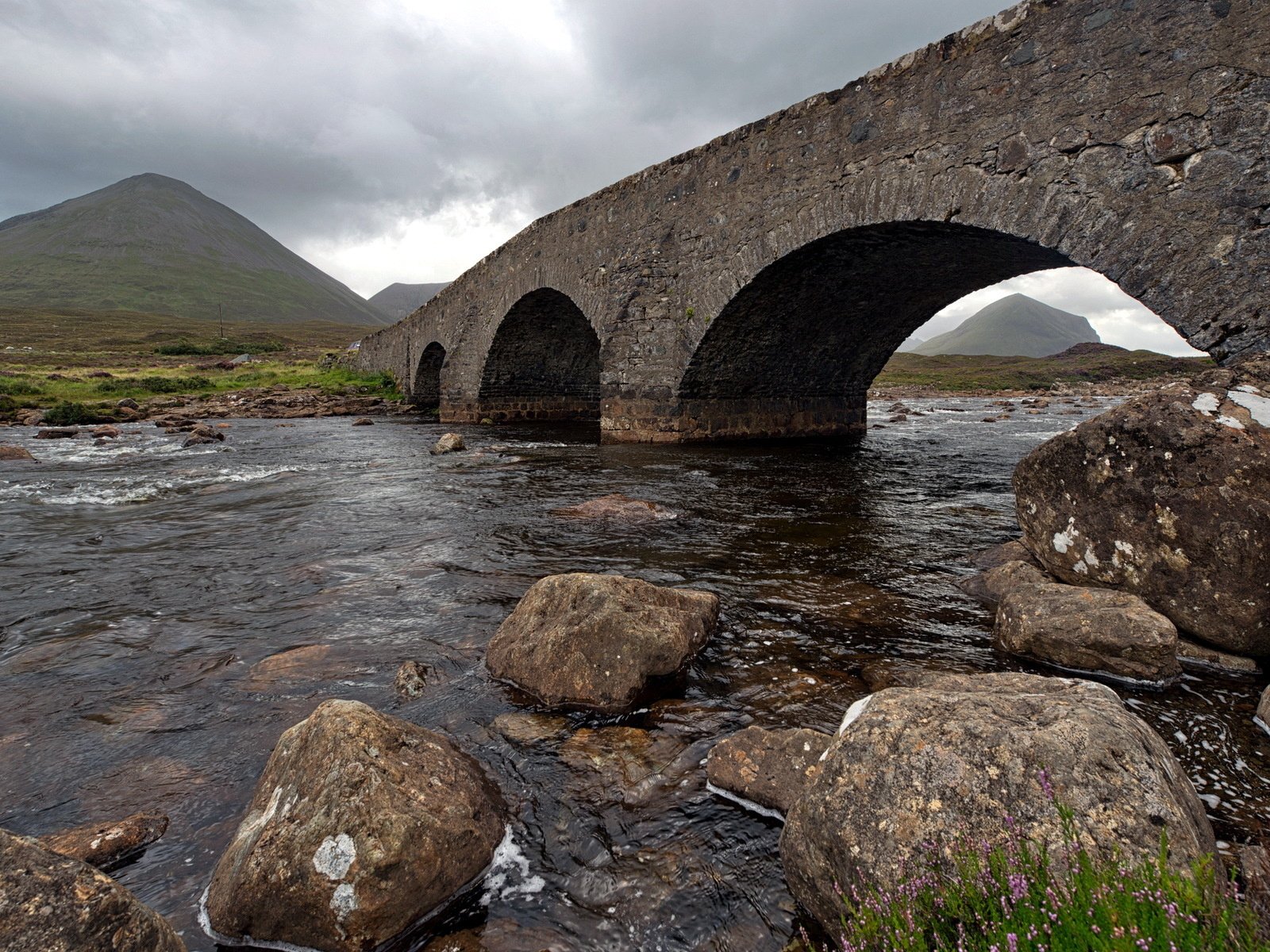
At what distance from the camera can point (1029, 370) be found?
61719mm

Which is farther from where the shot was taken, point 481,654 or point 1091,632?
point 481,654

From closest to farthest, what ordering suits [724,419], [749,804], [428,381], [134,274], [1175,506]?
[749,804] → [1175,506] → [724,419] → [428,381] → [134,274]

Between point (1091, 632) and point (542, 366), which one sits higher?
point (542, 366)

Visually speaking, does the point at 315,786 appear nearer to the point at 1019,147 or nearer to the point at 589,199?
the point at 1019,147

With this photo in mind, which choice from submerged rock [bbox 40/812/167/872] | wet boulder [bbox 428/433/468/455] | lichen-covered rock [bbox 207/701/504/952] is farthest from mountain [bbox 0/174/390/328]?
lichen-covered rock [bbox 207/701/504/952]

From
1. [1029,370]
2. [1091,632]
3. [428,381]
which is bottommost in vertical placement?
[1091,632]

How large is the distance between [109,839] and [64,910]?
923 mm

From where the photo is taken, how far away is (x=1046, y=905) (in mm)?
1436

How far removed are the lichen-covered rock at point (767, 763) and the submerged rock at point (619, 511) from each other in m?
4.57

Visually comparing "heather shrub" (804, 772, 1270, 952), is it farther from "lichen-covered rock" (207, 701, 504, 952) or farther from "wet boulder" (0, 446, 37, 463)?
"wet boulder" (0, 446, 37, 463)

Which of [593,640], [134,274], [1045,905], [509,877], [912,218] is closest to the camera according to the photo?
[1045,905]

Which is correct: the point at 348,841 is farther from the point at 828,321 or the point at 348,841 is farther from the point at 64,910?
the point at 828,321

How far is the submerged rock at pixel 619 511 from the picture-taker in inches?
290

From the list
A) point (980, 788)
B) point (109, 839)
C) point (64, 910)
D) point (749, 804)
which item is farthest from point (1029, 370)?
point (64, 910)
